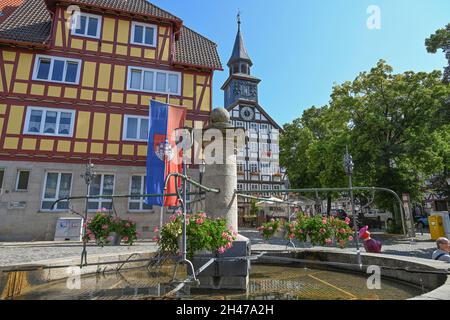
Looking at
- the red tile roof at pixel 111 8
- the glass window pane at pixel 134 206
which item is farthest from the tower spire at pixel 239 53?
the glass window pane at pixel 134 206

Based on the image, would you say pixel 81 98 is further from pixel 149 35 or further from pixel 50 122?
pixel 149 35

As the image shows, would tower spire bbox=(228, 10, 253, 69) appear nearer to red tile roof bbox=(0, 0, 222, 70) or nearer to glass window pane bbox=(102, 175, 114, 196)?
red tile roof bbox=(0, 0, 222, 70)

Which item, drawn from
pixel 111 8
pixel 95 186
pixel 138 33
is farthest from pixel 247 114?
pixel 95 186

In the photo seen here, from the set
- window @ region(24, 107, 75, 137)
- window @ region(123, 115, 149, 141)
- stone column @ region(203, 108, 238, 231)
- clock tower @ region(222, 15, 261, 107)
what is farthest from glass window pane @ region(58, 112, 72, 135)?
clock tower @ region(222, 15, 261, 107)

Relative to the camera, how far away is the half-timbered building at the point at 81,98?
48.8 ft

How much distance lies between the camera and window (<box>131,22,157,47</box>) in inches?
707

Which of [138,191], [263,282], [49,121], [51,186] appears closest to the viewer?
[263,282]

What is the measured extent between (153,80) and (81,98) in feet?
14.5

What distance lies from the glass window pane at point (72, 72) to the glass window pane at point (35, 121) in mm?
2578

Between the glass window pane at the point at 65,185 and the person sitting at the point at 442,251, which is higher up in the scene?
the glass window pane at the point at 65,185

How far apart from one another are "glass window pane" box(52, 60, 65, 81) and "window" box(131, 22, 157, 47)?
447 centimetres

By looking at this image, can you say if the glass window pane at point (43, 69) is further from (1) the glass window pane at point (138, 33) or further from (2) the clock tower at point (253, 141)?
(2) the clock tower at point (253, 141)

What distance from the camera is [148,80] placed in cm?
1772
